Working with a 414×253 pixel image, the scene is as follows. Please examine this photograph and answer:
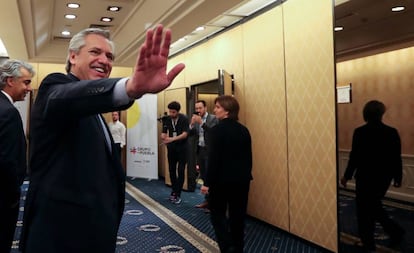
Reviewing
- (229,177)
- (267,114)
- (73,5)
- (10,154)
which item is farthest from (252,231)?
(73,5)

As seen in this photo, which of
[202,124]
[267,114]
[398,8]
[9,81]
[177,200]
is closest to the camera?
[9,81]

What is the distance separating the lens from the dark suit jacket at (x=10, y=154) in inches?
95.7

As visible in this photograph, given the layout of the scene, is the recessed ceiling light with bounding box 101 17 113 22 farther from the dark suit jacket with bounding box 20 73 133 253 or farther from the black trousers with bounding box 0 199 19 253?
the dark suit jacket with bounding box 20 73 133 253

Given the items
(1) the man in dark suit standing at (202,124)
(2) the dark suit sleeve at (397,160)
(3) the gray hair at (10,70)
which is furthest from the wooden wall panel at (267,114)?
(3) the gray hair at (10,70)

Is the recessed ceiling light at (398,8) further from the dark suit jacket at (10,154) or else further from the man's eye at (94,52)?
the dark suit jacket at (10,154)

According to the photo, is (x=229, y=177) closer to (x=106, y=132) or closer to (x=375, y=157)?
(x=375, y=157)

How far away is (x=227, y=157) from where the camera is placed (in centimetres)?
353

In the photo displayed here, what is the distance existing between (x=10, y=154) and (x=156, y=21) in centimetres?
343

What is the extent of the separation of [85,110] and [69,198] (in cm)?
33

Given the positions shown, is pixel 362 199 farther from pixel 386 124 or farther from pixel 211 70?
pixel 211 70

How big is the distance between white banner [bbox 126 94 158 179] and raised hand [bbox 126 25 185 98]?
7.51 metres

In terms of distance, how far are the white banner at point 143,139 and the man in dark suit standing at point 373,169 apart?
5411 mm

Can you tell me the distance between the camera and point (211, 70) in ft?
22.5

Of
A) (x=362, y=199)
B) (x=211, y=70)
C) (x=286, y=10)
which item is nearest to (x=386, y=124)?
(x=362, y=199)
